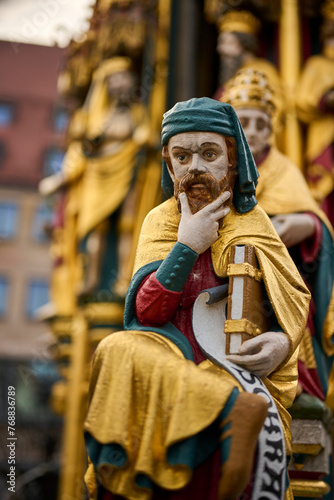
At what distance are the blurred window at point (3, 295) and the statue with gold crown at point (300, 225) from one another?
479 inches

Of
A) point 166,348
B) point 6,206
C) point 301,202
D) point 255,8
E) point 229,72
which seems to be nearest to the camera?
point 166,348

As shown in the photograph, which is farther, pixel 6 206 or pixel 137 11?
pixel 6 206

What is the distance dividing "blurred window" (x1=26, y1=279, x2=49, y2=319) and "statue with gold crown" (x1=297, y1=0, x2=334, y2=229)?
10407 mm

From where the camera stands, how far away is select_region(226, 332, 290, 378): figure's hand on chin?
8.52 ft

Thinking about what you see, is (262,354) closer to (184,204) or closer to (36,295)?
(184,204)

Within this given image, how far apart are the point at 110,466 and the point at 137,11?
5.74 metres

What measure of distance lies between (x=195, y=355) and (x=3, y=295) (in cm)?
1346

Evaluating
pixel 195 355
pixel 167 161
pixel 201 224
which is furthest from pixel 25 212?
pixel 195 355

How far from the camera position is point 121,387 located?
A: 2.47 m

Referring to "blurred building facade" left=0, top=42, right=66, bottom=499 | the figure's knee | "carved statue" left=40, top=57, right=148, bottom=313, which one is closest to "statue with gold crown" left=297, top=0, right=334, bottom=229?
"carved statue" left=40, top=57, right=148, bottom=313

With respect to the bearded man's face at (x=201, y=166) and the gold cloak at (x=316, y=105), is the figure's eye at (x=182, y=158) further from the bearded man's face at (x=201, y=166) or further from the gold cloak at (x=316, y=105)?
the gold cloak at (x=316, y=105)

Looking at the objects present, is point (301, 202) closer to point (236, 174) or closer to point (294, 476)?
point (236, 174)

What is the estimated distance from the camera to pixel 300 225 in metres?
3.79

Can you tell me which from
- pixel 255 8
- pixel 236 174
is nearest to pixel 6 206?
pixel 255 8
